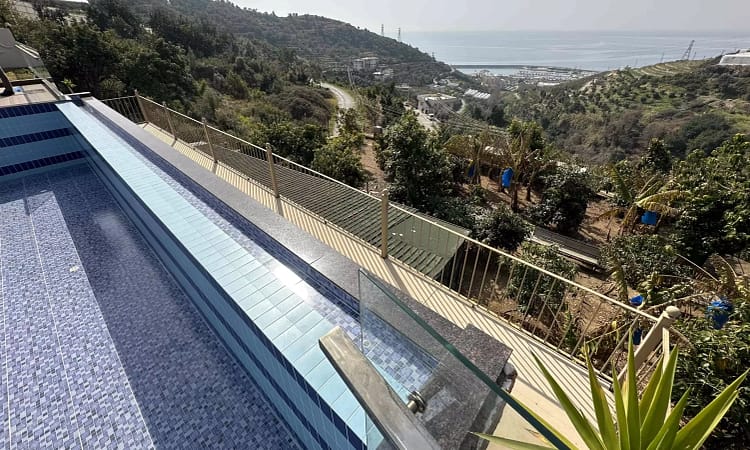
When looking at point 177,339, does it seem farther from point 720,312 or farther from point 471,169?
point 471,169

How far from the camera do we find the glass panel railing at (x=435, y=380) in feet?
3.75

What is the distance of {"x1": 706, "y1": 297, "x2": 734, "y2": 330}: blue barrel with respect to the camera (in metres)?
4.34

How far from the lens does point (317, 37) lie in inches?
4656

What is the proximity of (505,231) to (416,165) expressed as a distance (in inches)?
157

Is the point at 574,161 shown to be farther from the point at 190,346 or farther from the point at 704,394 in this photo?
the point at 190,346

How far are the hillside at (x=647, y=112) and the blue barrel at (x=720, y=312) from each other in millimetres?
47856

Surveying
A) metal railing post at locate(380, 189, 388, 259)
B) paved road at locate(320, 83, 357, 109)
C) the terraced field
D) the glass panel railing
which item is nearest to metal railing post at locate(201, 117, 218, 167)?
metal railing post at locate(380, 189, 388, 259)

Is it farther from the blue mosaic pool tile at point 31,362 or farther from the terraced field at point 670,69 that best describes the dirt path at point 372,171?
the terraced field at point 670,69

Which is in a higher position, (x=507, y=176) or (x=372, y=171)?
(x=507, y=176)

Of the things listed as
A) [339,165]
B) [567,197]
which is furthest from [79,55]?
[567,197]

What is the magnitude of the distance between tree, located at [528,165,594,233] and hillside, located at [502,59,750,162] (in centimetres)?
3934

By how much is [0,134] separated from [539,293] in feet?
40.8

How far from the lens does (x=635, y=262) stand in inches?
323

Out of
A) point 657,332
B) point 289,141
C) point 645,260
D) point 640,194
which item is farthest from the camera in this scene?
point 289,141
